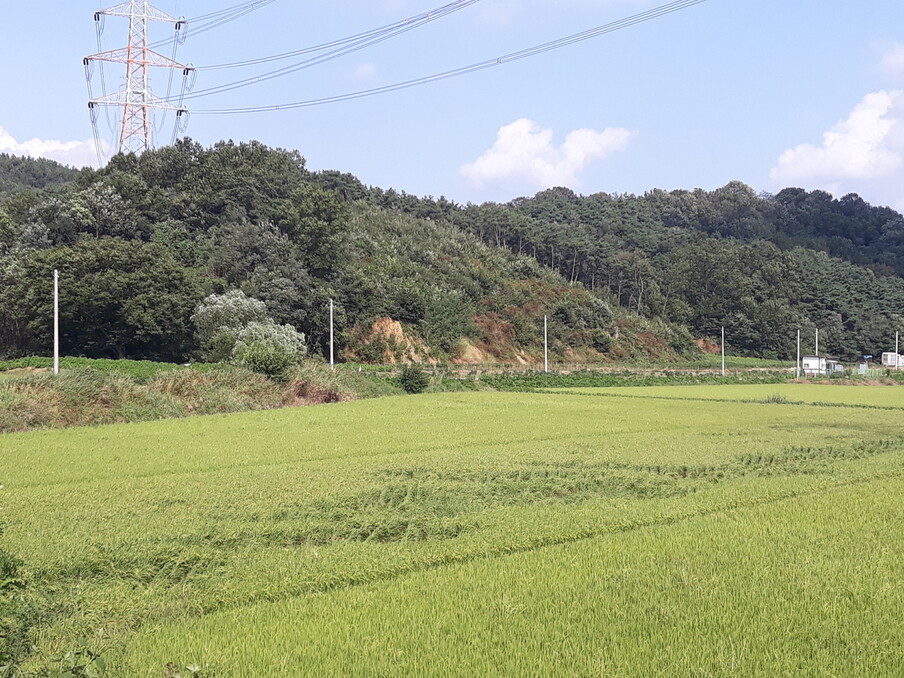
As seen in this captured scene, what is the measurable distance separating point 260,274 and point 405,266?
20200mm

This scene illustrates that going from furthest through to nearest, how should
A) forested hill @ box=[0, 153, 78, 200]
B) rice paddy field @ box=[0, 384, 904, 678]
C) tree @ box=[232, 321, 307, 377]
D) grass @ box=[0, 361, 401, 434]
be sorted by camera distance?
forested hill @ box=[0, 153, 78, 200], tree @ box=[232, 321, 307, 377], grass @ box=[0, 361, 401, 434], rice paddy field @ box=[0, 384, 904, 678]

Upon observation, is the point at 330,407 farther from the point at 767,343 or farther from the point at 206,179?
the point at 767,343

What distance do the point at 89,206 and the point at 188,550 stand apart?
6246 centimetres

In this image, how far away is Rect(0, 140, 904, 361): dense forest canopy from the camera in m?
53.4

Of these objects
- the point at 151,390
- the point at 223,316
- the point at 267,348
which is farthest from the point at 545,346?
the point at 151,390

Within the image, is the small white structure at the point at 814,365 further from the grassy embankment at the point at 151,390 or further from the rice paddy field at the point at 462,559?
the rice paddy field at the point at 462,559

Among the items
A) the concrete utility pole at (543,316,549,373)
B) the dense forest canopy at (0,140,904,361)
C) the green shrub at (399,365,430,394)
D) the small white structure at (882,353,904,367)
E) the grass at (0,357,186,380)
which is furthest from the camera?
the small white structure at (882,353,904,367)

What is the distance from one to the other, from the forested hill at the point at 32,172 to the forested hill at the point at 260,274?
4460cm

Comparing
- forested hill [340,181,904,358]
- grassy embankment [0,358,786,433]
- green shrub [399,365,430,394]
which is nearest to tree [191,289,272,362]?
grassy embankment [0,358,786,433]

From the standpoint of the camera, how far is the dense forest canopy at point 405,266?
5338cm

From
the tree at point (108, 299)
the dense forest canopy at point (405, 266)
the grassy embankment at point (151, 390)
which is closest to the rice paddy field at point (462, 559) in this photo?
the grassy embankment at point (151, 390)

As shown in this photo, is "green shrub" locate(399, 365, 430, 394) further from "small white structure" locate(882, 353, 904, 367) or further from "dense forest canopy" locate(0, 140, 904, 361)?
"small white structure" locate(882, 353, 904, 367)

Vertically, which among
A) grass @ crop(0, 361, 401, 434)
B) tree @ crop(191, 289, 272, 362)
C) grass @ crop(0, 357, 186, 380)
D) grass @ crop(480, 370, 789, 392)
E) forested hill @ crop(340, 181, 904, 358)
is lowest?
grass @ crop(480, 370, 789, 392)

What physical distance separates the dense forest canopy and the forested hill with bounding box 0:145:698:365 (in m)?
0.19
